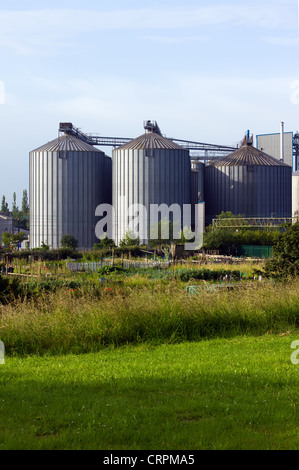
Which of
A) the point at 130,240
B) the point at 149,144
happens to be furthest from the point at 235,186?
the point at 130,240

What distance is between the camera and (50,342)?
9.54m

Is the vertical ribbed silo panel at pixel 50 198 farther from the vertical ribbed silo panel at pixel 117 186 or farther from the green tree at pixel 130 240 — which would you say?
the green tree at pixel 130 240

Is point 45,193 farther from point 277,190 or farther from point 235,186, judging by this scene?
point 277,190

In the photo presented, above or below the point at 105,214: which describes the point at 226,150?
above

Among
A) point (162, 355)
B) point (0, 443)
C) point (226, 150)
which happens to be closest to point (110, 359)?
point (162, 355)

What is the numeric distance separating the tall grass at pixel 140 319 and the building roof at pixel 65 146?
165 feet

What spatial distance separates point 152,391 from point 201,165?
204ft

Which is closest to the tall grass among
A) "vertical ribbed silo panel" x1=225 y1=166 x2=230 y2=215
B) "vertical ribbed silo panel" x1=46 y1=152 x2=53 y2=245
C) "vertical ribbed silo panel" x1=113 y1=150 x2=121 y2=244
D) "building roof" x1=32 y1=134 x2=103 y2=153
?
"vertical ribbed silo panel" x1=113 y1=150 x2=121 y2=244

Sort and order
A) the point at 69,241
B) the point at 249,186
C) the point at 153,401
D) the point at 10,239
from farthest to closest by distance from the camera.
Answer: the point at 249,186, the point at 10,239, the point at 69,241, the point at 153,401

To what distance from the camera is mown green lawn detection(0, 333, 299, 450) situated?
15.9 ft

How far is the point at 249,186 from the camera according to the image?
216 ft

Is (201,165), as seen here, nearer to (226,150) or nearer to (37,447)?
(226,150)

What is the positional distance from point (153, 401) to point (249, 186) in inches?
2422
